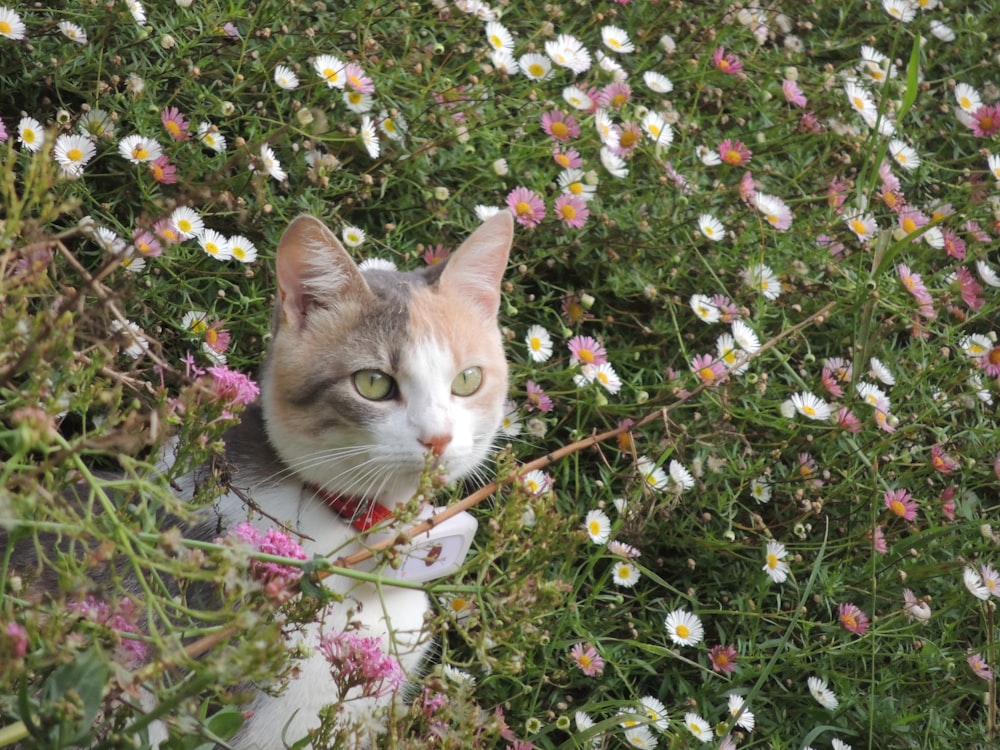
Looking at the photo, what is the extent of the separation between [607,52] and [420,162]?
84 centimetres

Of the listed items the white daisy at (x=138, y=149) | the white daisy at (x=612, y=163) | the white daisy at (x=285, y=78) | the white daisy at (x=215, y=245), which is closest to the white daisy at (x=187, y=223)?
the white daisy at (x=215, y=245)

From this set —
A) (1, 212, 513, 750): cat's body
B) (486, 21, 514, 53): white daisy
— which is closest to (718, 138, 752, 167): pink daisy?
(486, 21, 514, 53): white daisy

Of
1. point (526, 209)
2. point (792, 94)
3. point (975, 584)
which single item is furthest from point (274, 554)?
point (792, 94)

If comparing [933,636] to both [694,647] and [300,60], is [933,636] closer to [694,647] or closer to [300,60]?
[694,647]

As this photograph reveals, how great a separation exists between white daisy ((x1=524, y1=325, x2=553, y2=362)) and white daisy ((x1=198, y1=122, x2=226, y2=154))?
896 mm

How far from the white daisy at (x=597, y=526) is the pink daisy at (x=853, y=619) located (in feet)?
1.88

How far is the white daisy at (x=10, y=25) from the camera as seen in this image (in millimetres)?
2346

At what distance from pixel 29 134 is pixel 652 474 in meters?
1.63

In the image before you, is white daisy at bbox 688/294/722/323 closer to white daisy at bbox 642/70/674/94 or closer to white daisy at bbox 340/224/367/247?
white daisy at bbox 642/70/674/94

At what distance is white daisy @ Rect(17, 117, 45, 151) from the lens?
2.34m

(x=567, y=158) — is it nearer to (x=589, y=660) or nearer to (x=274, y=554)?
(x=589, y=660)

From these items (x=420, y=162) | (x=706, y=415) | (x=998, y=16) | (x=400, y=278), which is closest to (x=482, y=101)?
(x=420, y=162)

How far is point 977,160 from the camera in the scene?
11.8ft

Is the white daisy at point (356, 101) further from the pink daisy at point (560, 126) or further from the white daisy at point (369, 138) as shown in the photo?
the pink daisy at point (560, 126)
